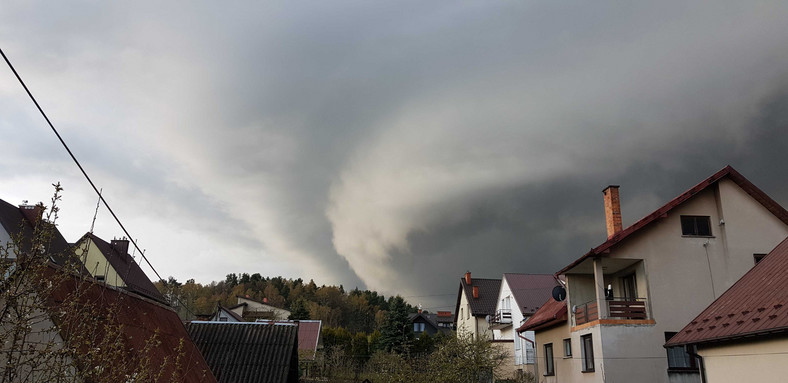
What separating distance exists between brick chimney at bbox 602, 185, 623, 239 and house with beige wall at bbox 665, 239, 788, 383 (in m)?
10.4

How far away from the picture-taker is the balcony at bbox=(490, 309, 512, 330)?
48.1 metres

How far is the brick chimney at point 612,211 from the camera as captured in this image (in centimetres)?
2627

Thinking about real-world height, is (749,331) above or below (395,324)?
below

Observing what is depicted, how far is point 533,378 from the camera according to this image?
103 ft

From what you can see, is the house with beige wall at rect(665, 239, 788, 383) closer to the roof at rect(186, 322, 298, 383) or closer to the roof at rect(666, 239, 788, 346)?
the roof at rect(666, 239, 788, 346)

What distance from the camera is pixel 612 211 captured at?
2638cm

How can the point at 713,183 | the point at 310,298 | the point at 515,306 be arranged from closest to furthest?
the point at 713,183, the point at 515,306, the point at 310,298

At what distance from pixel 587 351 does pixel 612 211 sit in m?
6.74

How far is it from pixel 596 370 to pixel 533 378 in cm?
935

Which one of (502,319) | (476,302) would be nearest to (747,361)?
(502,319)

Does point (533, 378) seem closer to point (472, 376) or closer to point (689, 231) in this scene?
point (472, 376)

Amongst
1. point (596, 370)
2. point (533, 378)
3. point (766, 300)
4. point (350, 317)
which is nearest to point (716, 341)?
point (766, 300)

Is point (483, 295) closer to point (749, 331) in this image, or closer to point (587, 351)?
point (587, 351)

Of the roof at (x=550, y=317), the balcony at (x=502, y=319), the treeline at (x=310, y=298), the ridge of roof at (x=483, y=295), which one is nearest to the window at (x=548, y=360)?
the roof at (x=550, y=317)
